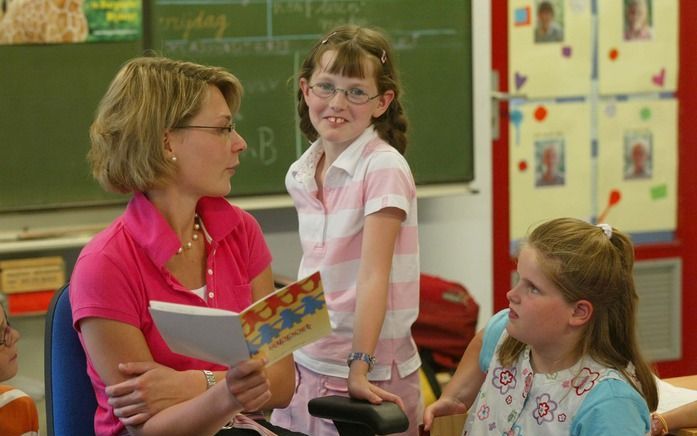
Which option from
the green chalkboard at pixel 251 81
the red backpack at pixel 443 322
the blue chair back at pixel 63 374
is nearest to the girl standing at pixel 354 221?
the blue chair back at pixel 63 374

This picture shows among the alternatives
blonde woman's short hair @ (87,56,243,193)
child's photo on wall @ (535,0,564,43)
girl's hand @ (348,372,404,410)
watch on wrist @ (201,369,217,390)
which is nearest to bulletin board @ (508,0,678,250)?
child's photo on wall @ (535,0,564,43)

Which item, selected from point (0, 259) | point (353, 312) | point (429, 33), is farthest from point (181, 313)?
point (429, 33)

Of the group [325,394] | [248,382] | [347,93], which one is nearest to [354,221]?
[347,93]

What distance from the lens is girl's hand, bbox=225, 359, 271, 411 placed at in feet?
5.86

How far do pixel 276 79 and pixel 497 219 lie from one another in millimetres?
1136

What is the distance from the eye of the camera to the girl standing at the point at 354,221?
236 cm

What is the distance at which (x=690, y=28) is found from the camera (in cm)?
465

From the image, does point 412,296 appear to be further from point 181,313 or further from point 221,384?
point 181,313

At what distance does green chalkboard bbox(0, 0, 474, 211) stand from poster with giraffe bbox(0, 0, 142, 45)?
3cm

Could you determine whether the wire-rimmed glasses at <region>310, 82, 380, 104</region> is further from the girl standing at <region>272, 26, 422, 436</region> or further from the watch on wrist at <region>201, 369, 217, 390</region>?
the watch on wrist at <region>201, 369, 217, 390</region>

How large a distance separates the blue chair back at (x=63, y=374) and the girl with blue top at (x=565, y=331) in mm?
665

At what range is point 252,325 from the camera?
5.50ft

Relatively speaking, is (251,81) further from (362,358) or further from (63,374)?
(63,374)

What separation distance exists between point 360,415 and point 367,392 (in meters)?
0.06
